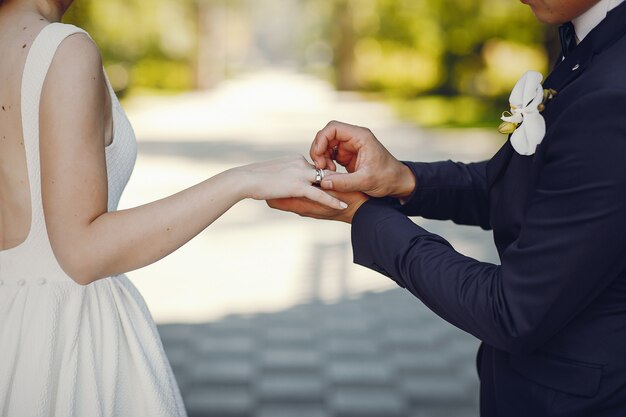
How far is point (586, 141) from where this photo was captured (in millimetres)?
1538

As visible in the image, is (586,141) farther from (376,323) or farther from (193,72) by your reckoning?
(193,72)

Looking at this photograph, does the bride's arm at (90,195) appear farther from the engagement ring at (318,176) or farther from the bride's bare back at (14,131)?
the engagement ring at (318,176)

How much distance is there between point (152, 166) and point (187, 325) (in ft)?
27.0

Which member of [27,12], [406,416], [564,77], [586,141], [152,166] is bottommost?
[406,416]

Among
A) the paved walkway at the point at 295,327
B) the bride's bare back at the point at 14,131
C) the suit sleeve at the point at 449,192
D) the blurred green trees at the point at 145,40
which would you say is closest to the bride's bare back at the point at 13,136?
the bride's bare back at the point at 14,131

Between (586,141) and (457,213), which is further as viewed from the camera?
(457,213)

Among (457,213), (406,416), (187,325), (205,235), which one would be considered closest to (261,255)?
(205,235)

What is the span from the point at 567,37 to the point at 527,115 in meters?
0.27

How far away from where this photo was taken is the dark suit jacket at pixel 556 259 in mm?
1535

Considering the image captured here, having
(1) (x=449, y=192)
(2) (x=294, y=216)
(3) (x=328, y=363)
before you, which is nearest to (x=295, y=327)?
(3) (x=328, y=363)

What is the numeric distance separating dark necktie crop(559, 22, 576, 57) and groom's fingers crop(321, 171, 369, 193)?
1.93 ft

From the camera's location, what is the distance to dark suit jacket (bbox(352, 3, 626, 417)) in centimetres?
154

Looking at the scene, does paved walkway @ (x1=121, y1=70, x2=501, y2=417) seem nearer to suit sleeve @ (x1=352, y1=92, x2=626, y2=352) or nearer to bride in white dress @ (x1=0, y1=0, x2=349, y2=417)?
bride in white dress @ (x1=0, y1=0, x2=349, y2=417)

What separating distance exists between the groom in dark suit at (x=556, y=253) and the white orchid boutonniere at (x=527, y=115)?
0.7 inches
